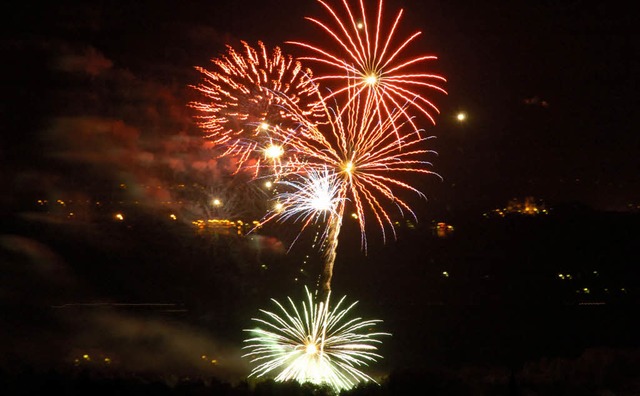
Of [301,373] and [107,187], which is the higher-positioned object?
[107,187]

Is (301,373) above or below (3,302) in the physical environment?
below

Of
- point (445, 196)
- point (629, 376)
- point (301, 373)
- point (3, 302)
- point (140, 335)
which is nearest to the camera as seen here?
point (629, 376)

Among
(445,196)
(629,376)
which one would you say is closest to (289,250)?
(445,196)

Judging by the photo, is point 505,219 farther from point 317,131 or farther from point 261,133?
point 317,131

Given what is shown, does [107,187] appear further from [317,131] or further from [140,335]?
[317,131]

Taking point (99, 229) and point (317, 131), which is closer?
point (317, 131)

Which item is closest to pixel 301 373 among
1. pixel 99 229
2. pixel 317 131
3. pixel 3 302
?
pixel 317 131

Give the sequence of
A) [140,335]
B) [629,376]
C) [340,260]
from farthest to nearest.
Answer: [340,260]
[140,335]
[629,376]

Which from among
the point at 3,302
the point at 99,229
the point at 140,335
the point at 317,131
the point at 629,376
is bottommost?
the point at 629,376

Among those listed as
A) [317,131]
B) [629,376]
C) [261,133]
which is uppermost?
[261,133]
